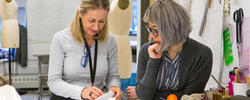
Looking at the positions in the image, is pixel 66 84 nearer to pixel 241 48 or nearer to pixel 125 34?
pixel 125 34

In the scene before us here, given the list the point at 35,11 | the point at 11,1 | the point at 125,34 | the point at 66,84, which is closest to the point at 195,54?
the point at 66,84

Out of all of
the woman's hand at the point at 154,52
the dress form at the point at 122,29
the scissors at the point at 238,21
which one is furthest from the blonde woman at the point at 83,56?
the scissors at the point at 238,21

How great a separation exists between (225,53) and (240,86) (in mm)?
809

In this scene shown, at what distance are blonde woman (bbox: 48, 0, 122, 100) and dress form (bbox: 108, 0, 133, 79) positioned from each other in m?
0.50

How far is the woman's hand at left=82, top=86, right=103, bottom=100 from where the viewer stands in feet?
5.53

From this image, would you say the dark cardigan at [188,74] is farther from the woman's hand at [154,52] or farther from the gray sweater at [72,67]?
the gray sweater at [72,67]

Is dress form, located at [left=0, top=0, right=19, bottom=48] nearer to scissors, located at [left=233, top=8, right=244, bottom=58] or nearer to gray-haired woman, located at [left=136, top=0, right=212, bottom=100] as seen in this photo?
gray-haired woman, located at [left=136, top=0, right=212, bottom=100]

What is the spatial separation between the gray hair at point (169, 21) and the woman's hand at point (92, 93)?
454 mm

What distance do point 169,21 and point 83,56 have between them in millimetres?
675

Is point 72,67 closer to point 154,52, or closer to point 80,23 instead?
point 80,23

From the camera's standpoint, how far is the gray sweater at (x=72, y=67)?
5.99 ft

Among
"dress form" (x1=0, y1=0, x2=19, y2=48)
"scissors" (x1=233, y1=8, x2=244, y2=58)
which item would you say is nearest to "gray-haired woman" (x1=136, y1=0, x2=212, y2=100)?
"scissors" (x1=233, y1=8, x2=244, y2=58)

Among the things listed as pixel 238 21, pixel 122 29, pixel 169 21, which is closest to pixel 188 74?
pixel 169 21

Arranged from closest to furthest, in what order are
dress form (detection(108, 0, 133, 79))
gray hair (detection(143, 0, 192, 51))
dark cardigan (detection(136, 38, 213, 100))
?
1. gray hair (detection(143, 0, 192, 51))
2. dark cardigan (detection(136, 38, 213, 100))
3. dress form (detection(108, 0, 133, 79))
